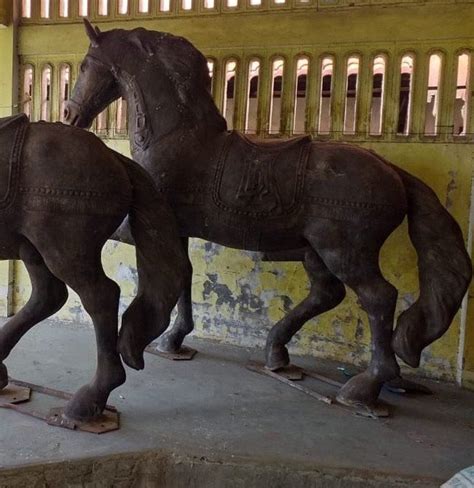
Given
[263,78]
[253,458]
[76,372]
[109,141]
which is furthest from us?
[109,141]

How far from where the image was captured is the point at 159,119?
211 cm

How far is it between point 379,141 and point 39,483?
2.02 metres

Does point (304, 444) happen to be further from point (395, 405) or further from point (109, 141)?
point (109, 141)

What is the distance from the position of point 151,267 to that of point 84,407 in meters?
0.50

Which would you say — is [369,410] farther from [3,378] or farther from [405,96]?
[405,96]

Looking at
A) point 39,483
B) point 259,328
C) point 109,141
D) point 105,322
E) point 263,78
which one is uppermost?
point 263,78

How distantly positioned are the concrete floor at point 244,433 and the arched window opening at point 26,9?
77.5 inches

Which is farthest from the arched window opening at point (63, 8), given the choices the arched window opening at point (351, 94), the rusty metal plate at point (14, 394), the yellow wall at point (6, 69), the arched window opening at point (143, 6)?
the rusty metal plate at point (14, 394)

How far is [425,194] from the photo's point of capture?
6.78ft

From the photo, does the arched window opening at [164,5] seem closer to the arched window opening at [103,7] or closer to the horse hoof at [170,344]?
the arched window opening at [103,7]

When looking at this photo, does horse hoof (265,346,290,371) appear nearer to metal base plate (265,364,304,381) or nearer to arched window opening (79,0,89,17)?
metal base plate (265,364,304,381)

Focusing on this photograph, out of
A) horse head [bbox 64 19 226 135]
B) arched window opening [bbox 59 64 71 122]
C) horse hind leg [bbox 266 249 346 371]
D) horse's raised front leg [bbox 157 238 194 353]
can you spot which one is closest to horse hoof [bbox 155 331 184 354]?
horse's raised front leg [bbox 157 238 194 353]

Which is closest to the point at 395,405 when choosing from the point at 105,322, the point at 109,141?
the point at 105,322

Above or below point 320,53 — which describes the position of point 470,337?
below
